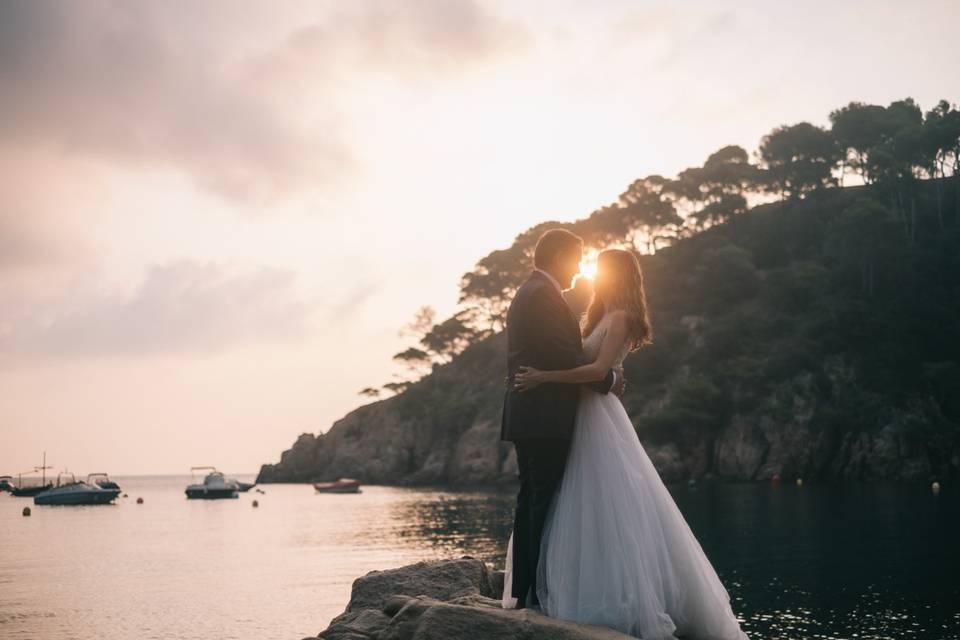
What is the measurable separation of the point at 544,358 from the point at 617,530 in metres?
1.66

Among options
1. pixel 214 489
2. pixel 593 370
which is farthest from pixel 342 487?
pixel 593 370

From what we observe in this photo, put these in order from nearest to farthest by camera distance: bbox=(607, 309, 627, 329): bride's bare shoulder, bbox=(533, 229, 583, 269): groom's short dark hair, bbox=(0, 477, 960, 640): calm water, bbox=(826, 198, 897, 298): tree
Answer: bbox=(607, 309, 627, 329): bride's bare shoulder → bbox=(533, 229, 583, 269): groom's short dark hair → bbox=(0, 477, 960, 640): calm water → bbox=(826, 198, 897, 298): tree

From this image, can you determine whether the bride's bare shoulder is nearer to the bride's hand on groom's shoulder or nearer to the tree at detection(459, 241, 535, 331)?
the bride's hand on groom's shoulder

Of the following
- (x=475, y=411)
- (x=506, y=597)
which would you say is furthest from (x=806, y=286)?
(x=506, y=597)

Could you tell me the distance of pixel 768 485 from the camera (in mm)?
76062

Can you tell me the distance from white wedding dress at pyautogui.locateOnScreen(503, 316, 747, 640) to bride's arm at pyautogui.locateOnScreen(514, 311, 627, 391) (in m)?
0.19

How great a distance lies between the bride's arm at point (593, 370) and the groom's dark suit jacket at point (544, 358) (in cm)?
9

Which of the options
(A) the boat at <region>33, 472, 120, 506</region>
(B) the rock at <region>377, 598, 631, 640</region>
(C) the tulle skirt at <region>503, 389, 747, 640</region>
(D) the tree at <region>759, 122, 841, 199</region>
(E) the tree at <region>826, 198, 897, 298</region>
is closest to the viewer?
(B) the rock at <region>377, 598, 631, 640</region>

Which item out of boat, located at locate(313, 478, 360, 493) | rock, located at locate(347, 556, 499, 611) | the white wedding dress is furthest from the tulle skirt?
boat, located at locate(313, 478, 360, 493)

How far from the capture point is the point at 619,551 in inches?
312

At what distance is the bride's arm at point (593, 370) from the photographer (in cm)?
791

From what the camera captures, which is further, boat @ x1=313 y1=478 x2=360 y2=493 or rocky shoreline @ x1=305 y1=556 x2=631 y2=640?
boat @ x1=313 y1=478 x2=360 y2=493

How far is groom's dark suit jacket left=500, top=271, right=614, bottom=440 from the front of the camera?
8.01 m

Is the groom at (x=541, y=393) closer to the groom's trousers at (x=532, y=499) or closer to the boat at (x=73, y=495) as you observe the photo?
the groom's trousers at (x=532, y=499)
